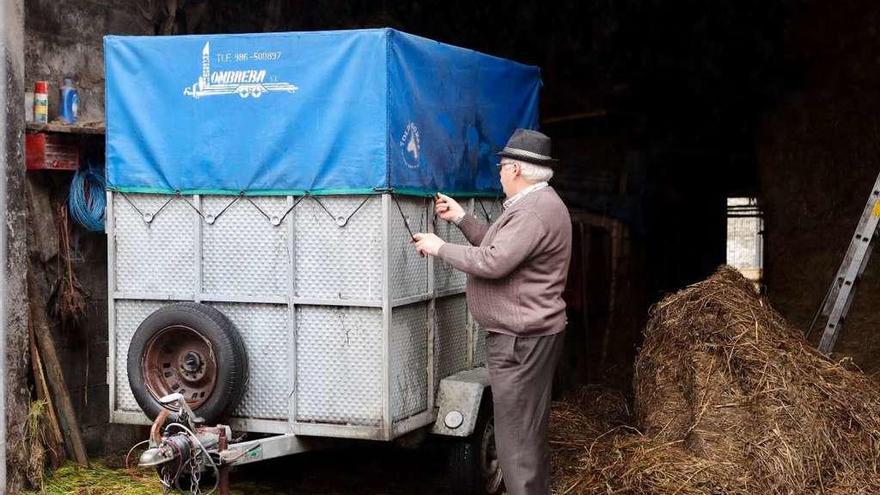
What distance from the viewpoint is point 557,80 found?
11.9 meters

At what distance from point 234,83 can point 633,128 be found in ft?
21.5

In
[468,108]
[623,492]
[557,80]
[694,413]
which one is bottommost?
[623,492]

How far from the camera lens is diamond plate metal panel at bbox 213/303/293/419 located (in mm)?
6266

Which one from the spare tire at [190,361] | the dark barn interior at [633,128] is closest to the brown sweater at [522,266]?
the spare tire at [190,361]

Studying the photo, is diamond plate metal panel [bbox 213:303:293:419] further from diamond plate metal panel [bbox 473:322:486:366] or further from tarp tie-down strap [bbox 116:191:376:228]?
diamond plate metal panel [bbox 473:322:486:366]

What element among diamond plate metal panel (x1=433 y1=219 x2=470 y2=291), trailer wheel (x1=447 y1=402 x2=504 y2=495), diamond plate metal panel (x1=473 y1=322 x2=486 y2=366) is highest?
diamond plate metal panel (x1=433 y1=219 x2=470 y2=291)

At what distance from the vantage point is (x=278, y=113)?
620 centimetres

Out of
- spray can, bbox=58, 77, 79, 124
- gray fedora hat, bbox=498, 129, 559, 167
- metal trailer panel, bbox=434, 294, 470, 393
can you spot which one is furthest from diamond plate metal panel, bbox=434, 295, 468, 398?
spray can, bbox=58, 77, 79, 124

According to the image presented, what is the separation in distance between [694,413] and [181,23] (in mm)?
5090

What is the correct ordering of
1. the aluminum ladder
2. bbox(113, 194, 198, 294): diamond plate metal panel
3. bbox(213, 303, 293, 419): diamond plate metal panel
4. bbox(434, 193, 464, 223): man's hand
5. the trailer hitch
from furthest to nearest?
the aluminum ladder < bbox(434, 193, 464, 223): man's hand < bbox(113, 194, 198, 294): diamond plate metal panel < bbox(213, 303, 293, 419): diamond plate metal panel < the trailer hitch

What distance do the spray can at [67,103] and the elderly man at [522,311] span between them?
9.58ft

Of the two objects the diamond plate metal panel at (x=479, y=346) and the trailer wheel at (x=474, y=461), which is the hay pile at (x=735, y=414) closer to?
the trailer wheel at (x=474, y=461)

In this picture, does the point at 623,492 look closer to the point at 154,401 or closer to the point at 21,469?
the point at 154,401

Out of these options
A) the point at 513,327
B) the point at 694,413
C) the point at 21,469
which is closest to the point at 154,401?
the point at 21,469
